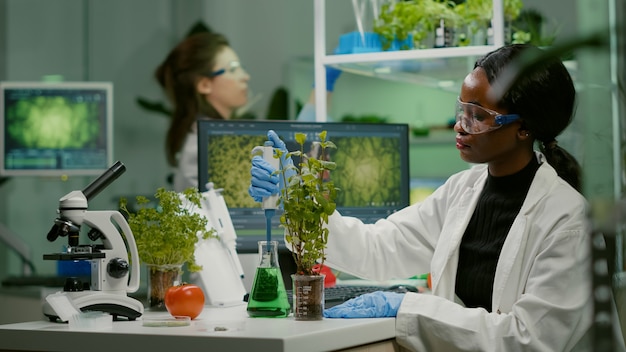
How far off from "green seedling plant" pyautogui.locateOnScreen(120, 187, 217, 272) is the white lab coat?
1.24 feet

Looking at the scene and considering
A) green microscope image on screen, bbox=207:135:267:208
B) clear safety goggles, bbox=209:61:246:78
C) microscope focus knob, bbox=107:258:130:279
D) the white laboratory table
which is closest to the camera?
the white laboratory table

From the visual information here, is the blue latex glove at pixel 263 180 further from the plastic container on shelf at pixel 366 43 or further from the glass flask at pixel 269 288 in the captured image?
the plastic container on shelf at pixel 366 43

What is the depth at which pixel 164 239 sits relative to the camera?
7.23 ft

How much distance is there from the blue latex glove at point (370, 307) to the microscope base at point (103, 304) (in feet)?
1.35

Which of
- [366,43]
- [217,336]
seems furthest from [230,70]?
[217,336]

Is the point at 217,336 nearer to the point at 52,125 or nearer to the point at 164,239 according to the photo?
the point at 164,239

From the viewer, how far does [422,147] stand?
221 inches

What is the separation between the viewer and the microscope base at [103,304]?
A: 79.0 inches

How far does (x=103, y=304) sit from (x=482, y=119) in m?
0.96

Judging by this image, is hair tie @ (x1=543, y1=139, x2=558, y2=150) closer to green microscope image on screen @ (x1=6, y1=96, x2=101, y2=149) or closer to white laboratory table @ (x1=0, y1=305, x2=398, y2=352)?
white laboratory table @ (x1=0, y1=305, x2=398, y2=352)

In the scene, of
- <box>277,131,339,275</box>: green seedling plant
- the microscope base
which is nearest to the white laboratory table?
the microscope base

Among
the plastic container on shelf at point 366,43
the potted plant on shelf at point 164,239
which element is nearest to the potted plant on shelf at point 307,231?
the potted plant on shelf at point 164,239

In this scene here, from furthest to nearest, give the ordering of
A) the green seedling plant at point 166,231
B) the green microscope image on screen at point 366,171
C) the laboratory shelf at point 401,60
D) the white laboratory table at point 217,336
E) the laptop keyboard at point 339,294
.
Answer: the laboratory shelf at point 401,60 → the green microscope image on screen at point 366,171 → the laptop keyboard at point 339,294 → the green seedling plant at point 166,231 → the white laboratory table at point 217,336

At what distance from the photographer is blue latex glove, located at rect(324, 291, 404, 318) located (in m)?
2.03
